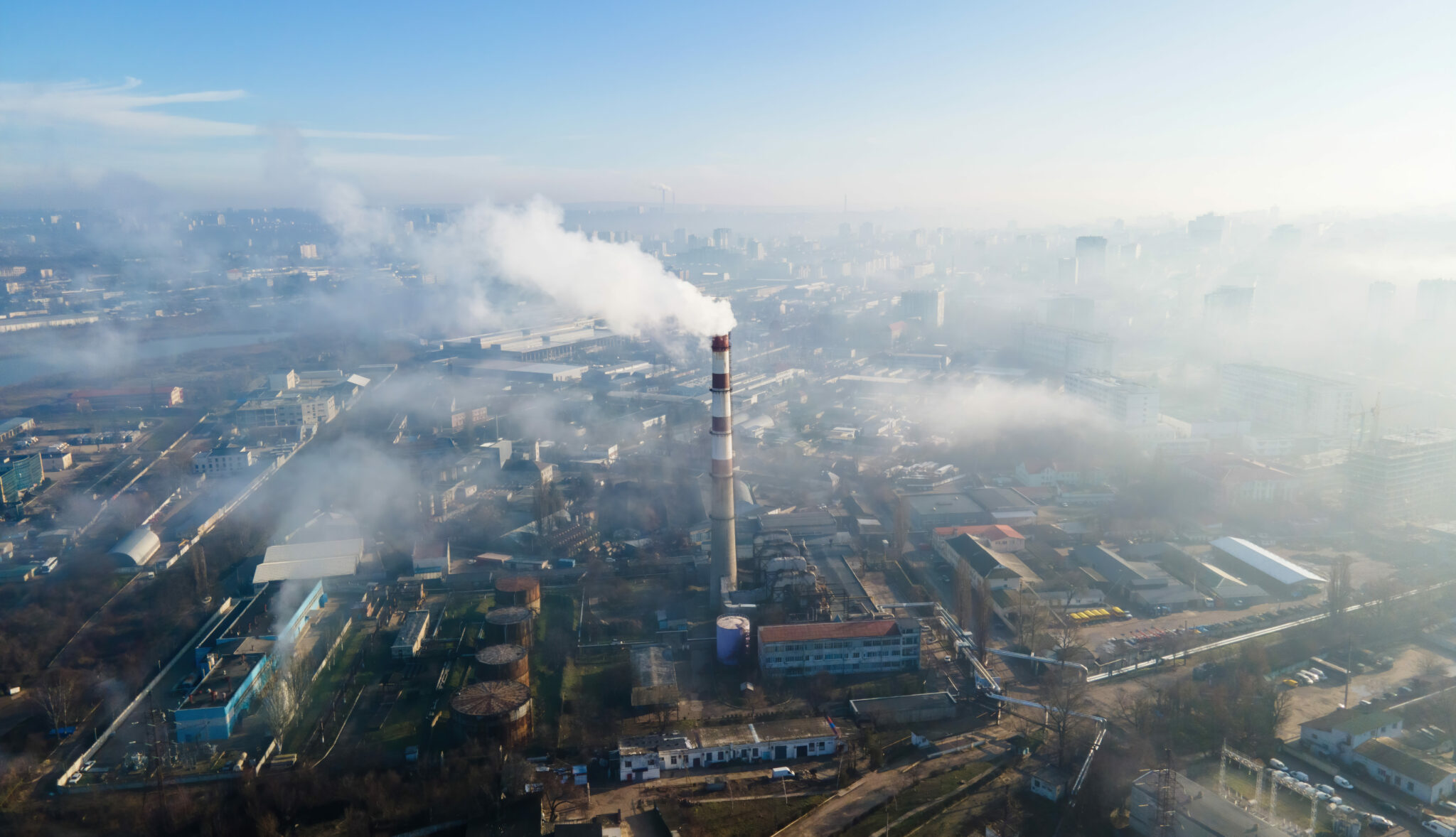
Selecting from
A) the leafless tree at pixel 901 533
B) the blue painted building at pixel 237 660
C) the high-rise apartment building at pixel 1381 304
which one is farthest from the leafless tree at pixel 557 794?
the high-rise apartment building at pixel 1381 304

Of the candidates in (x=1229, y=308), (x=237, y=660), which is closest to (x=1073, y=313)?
(x=1229, y=308)

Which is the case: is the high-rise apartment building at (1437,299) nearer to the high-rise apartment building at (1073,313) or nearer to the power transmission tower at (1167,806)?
the high-rise apartment building at (1073,313)

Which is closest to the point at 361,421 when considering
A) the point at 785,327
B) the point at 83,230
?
the point at 785,327

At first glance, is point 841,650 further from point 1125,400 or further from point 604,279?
point 1125,400

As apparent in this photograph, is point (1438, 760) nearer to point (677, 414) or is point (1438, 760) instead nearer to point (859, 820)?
point (859, 820)

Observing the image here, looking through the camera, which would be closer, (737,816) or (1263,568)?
(737,816)

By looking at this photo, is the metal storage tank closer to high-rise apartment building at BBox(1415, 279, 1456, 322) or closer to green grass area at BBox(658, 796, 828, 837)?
green grass area at BBox(658, 796, 828, 837)
